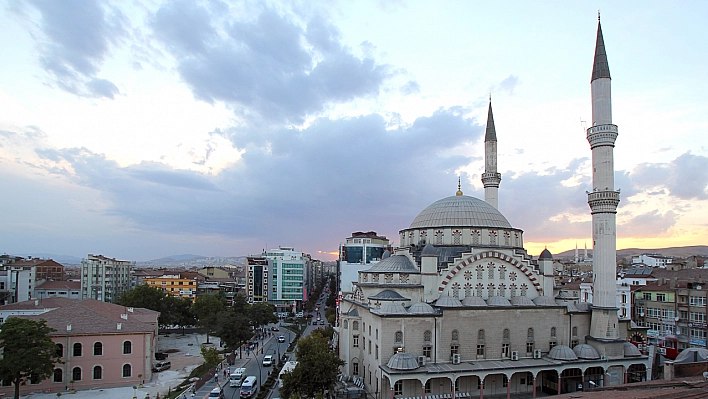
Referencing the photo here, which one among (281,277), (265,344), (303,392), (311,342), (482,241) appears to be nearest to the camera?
(303,392)

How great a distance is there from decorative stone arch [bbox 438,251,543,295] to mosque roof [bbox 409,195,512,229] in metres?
3.42

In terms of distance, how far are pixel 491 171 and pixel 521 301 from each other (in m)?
Result: 16.2

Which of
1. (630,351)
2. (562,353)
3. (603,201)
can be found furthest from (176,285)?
(630,351)

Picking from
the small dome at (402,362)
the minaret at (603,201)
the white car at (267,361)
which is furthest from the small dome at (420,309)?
the white car at (267,361)

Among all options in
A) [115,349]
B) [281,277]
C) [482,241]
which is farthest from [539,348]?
[281,277]

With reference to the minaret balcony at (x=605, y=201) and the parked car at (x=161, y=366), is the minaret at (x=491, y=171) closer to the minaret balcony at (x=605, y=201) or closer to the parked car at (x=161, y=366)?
the minaret balcony at (x=605, y=201)

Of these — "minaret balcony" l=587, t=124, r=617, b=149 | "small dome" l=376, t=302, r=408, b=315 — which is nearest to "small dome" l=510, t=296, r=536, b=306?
"small dome" l=376, t=302, r=408, b=315

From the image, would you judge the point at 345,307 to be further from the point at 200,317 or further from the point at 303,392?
the point at 200,317

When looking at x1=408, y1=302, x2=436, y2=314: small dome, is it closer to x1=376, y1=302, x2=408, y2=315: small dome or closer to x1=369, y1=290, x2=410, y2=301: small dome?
x1=376, y1=302, x2=408, y2=315: small dome

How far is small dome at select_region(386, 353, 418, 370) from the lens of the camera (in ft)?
86.9

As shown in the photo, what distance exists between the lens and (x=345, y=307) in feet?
126

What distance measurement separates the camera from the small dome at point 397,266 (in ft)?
108

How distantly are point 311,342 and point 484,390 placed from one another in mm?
11287

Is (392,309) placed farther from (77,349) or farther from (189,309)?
(189,309)
